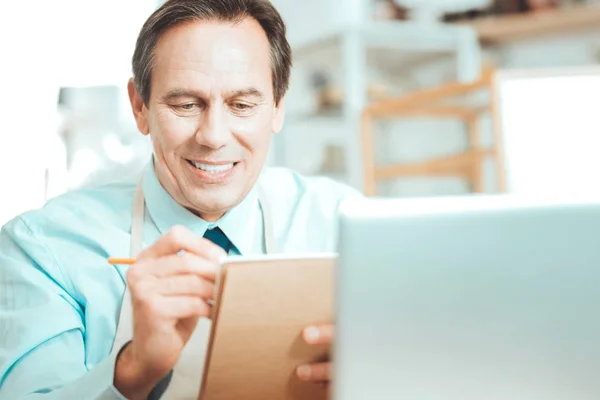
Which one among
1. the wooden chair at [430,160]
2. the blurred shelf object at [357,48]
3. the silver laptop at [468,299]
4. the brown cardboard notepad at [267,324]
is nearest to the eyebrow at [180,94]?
the brown cardboard notepad at [267,324]

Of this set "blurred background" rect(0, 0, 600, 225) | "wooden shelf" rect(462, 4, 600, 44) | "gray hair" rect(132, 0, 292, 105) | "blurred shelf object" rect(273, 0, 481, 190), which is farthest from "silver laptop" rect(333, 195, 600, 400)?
"wooden shelf" rect(462, 4, 600, 44)

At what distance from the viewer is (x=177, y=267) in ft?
2.48

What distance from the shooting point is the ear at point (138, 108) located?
1.23 m

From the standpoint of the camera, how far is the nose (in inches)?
43.3

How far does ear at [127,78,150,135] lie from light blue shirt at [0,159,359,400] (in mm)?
86

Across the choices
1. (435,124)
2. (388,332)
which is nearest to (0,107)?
(435,124)

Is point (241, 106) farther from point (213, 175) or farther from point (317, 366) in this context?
point (317, 366)

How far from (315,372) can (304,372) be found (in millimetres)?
15

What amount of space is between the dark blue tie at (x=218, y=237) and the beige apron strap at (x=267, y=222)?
0.27 feet

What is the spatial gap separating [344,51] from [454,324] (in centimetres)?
303

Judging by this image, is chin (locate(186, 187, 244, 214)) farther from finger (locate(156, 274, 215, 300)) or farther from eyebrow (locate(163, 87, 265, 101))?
finger (locate(156, 274, 215, 300))

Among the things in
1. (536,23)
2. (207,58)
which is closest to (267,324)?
(207,58)

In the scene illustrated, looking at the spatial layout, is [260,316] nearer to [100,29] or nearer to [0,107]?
[0,107]

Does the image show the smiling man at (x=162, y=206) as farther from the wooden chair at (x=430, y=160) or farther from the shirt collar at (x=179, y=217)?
the wooden chair at (x=430, y=160)
